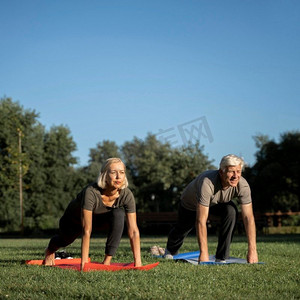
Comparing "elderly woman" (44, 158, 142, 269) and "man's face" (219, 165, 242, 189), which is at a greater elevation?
"man's face" (219, 165, 242, 189)

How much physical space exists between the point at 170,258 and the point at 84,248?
2304mm

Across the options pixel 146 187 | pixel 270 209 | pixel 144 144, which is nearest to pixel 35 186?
pixel 146 187

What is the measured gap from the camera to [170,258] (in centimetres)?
780

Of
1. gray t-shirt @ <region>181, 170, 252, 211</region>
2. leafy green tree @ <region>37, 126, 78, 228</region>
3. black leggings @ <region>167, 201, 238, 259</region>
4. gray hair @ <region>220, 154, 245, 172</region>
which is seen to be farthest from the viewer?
leafy green tree @ <region>37, 126, 78, 228</region>

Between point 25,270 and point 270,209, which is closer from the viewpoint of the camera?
point 25,270

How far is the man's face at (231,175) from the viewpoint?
6.52 m

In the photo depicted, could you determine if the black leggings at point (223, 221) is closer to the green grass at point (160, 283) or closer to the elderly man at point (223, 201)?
the elderly man at point (223, 201)

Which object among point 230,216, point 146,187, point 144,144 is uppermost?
point 144,144

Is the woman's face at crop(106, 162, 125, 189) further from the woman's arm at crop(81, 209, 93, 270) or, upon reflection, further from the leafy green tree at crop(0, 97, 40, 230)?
the leafy green tree at crop(0, 97, 40, 230)

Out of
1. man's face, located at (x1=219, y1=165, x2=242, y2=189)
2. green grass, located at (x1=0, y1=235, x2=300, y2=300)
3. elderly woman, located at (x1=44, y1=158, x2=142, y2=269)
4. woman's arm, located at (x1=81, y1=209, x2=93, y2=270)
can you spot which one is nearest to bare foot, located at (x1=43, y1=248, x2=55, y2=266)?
elderly woman, located at (x1=44, y1=158, x2=142, y2=269)

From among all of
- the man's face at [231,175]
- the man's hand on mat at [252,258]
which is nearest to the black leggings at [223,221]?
the man's hand on mat at [252,258]

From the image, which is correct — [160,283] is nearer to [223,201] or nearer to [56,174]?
[223,201]

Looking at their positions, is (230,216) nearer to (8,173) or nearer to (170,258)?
(170,258)

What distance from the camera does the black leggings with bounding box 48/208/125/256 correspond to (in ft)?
20.7
